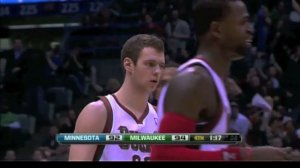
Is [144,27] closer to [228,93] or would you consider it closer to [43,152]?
[228,93]

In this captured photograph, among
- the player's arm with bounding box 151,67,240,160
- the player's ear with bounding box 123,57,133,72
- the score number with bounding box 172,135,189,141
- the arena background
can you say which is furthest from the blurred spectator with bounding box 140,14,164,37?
the score number with bounding box 172,135,189,141

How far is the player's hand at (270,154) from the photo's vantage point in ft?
5.68

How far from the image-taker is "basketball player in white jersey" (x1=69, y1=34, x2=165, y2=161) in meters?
1.91

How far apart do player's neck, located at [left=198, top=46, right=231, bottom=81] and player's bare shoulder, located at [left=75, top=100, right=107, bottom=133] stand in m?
0.43

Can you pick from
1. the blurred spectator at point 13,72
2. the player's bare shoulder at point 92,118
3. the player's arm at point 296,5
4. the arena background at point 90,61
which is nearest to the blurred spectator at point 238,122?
the arena background at point 90,61

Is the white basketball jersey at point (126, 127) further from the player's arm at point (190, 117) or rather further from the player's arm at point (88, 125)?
the player's arm at point (190, 117)

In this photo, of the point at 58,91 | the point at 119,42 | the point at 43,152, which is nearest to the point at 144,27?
the point at 119,42

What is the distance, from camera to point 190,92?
1680 mm

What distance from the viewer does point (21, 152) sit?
6.13ft

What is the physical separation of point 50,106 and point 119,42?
0.28 metres

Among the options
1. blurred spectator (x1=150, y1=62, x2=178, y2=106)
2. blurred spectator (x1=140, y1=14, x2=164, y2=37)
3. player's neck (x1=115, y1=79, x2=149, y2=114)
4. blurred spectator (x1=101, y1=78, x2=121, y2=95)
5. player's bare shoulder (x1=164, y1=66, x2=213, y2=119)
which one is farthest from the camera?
player's neck (x1=115, y1=79, x2=149, y2=114)

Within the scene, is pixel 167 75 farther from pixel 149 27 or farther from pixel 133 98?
pixel 133 98

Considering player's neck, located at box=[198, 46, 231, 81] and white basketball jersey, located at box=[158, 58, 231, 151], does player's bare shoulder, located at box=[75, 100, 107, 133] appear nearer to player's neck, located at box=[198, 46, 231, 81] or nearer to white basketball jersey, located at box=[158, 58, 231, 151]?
white basketball jersey, located at box=[158, 58, 231, 151]

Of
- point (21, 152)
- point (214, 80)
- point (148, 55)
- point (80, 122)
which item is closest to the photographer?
point (214, 80)
